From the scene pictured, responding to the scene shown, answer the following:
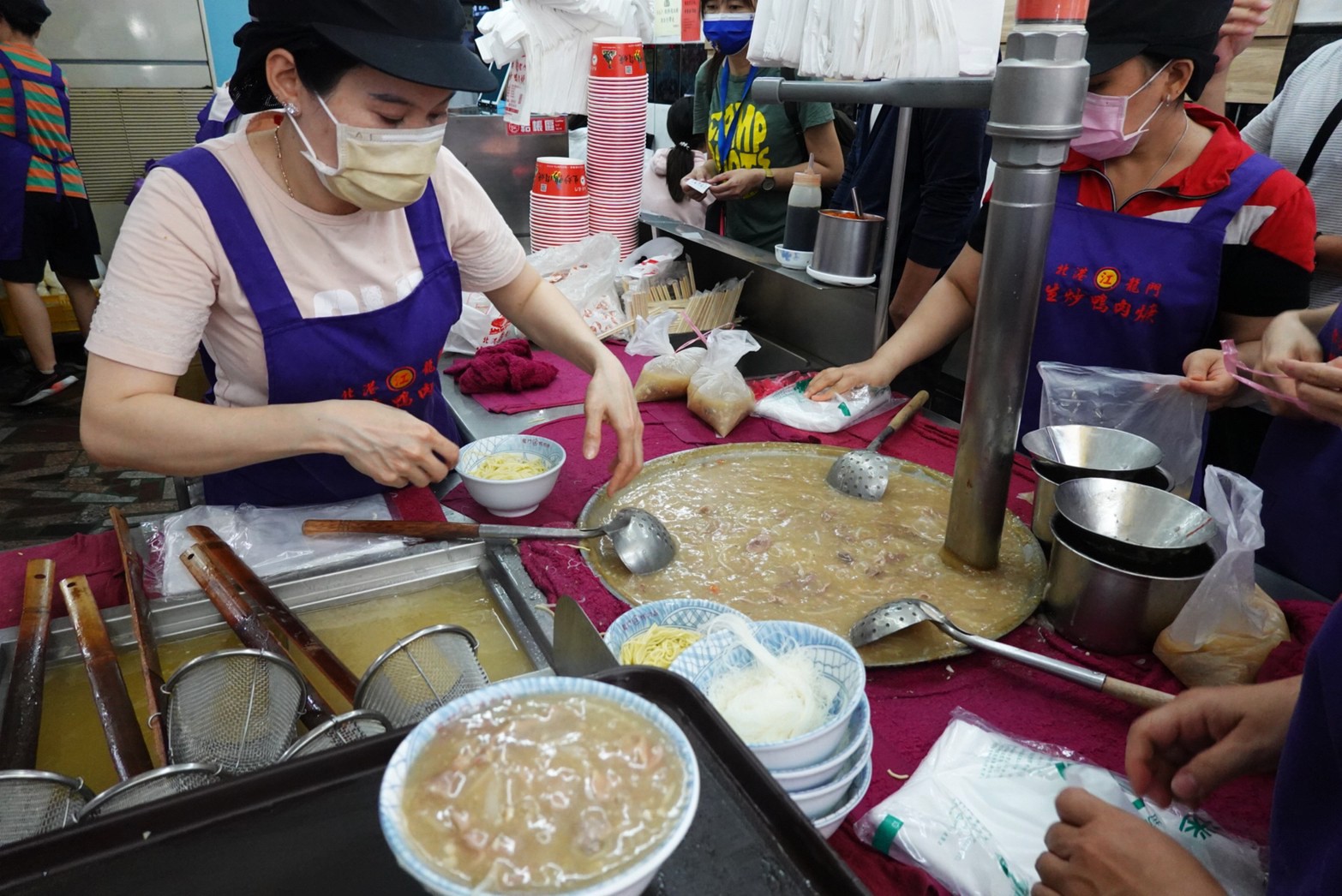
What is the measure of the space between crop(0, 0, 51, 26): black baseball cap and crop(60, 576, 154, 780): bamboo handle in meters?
5.81

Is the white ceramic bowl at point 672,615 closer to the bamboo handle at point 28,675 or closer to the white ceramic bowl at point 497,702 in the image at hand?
the white ceramic bowl at point 497,702

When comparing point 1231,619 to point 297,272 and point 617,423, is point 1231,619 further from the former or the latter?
point 297,272

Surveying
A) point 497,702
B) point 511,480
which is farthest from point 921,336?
point 497,702

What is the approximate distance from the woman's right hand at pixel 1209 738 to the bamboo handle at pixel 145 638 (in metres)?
1.25

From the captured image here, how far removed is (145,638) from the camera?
1229 millimetres

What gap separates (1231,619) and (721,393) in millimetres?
1356

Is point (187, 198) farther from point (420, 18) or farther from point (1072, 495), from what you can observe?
point (1072, 495)

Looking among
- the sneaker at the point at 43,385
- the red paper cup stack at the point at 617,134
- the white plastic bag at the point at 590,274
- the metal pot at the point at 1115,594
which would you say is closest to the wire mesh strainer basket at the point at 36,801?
the metal pot at the point at 1115,594

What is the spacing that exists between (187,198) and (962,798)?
65.0 inches

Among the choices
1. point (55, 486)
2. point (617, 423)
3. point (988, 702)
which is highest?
point (617, 423)

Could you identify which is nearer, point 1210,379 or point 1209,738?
point 1209,738

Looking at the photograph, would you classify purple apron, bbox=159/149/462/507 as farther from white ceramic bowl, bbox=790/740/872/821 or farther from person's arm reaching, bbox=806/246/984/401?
white ceramic bowl, bbox=790/740/872/821

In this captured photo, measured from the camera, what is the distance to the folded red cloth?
2646mm

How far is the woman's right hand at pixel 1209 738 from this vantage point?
106 cm
